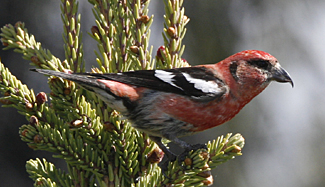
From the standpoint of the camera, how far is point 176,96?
1.83 meters

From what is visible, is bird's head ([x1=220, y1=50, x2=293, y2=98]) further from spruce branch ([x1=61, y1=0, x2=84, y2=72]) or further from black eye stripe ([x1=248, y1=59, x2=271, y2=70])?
spruce branch ([x1=61, y1=0, x2=84, y2=72])

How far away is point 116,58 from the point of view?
5.25ft

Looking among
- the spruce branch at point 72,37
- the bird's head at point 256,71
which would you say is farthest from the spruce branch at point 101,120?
the bird's head at point 256,71

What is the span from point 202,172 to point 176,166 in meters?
0.11

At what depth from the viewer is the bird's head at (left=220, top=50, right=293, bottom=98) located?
1.99 m

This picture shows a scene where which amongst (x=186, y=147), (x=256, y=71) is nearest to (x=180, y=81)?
(x=186, y=147)

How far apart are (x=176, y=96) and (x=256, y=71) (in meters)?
0.53

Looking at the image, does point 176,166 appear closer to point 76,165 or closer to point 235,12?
point 76,165

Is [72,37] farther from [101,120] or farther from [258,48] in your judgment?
[258,48]

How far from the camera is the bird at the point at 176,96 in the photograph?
165 cm

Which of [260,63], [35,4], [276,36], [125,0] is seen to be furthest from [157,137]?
[276,36]

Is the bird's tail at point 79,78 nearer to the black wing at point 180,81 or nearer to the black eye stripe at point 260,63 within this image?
the black wing at point 180,81

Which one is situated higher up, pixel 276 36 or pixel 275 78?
pixel 276 36

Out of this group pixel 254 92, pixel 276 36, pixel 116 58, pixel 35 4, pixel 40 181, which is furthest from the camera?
pixel 276 36
